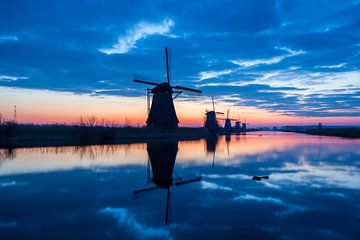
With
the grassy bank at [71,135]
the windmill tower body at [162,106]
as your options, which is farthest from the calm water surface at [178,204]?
the windmill tower body at [162,106]

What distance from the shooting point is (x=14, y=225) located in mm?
6555

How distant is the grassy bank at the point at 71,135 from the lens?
1231 inches

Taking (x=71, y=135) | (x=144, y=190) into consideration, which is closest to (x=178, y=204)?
(x=144, y=190)

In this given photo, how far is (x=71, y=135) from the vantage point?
36.0 meters

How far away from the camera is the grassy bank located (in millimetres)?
31255

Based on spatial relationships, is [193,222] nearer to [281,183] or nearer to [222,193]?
[222,193]

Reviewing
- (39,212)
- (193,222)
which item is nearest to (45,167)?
(39,212)

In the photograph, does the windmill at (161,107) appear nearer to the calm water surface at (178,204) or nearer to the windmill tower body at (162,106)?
the windmill tower body at (162,106)

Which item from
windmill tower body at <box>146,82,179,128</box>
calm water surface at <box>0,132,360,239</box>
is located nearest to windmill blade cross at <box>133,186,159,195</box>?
calm water surface at <box>0,132,360,239</box>

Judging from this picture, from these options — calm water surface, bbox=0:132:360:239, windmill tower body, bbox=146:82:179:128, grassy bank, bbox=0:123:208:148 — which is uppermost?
windmill tower body, bbox=146:82:179:128

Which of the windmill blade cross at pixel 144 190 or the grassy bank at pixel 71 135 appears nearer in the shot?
the windmill blade cross at pixel 144 190

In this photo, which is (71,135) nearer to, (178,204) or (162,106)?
(162,106)

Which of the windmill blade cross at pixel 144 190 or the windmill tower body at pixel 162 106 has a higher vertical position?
the windmill tower body at pixel 162 106

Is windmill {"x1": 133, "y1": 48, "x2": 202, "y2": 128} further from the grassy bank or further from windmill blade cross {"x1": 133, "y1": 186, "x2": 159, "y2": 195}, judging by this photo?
windmill blade cross {"x1": 133, "y1": 186, "x2": 159, "y2": 195}
